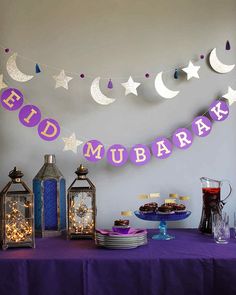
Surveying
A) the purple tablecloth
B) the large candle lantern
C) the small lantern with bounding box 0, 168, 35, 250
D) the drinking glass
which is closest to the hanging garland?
the large candle lantern

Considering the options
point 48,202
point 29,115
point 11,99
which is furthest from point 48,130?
point 48,202

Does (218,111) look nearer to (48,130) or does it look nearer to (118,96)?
(118,96)

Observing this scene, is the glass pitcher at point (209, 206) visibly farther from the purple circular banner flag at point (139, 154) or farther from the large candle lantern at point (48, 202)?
the large candle lantern at point (48, 202)

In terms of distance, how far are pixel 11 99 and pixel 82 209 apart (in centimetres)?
63

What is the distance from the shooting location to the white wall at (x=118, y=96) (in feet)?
7.40

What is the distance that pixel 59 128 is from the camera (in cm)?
214

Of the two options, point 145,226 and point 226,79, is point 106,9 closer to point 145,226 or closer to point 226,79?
point 226,79

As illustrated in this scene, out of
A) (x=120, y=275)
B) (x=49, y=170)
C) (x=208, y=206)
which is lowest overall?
(x=120, y=275)

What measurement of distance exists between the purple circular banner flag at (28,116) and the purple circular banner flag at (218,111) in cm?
86

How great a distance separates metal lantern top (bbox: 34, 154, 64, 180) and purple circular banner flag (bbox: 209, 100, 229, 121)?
81cm

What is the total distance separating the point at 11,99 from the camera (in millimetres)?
2100

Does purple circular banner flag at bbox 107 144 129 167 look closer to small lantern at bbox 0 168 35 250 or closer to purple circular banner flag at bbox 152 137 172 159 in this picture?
purple circular banner flag at bbox 152 137 172 159

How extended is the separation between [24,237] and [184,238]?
691 mm

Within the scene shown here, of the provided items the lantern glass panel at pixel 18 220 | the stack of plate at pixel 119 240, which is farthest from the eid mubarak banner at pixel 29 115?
the stack of plate at pixel 119 240
